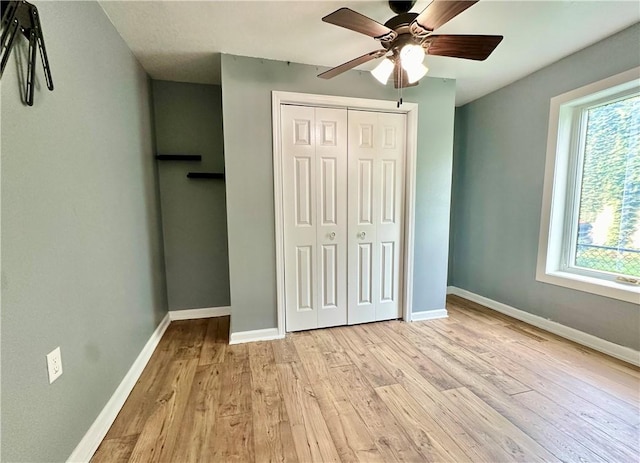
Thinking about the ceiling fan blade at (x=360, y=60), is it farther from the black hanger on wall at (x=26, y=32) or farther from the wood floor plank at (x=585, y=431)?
the wood floor plank at (x=585, y=431)

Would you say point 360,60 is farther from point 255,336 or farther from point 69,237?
point 255,336

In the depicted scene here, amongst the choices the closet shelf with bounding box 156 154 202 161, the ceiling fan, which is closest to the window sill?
the ceiling fan

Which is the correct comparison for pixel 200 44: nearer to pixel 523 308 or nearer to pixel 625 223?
pixel 625 223

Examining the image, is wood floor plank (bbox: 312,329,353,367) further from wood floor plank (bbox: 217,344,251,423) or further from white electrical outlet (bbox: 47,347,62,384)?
Result: white electrical outlet (bbox: 47,347,62,384)

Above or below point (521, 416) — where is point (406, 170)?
above

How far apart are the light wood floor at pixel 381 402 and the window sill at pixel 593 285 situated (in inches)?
19.5

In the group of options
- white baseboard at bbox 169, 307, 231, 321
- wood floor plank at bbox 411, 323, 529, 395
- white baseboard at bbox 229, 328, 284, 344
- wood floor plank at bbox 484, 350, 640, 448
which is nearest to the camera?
wood floor plank at bbox 484, 350, 640, 448

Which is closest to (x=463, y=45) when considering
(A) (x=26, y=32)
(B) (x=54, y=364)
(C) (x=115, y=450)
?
(A) (x=26, y=32)

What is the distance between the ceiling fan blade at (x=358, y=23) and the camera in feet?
4.43

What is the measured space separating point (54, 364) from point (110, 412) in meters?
0.63

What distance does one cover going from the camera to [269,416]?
157cm

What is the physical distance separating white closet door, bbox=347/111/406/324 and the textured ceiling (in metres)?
0.61

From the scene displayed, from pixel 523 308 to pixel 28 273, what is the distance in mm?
3810

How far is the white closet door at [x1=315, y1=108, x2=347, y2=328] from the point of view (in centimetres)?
252
